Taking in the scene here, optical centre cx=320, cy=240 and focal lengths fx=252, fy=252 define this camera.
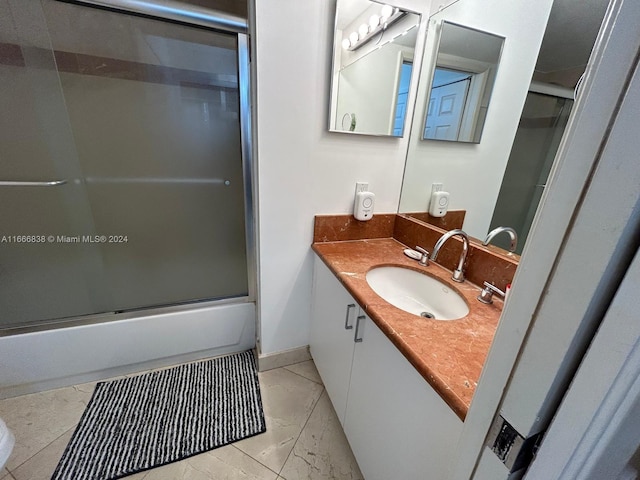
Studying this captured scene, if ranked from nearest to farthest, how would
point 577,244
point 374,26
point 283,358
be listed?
point 577,244 < point 374,26 < point 283,358

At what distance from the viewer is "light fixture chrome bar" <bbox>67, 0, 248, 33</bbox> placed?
997 millimetres

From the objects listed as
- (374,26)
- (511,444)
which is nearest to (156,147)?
(374,26)

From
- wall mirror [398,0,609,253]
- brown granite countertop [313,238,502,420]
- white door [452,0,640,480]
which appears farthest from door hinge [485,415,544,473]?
wall mirror [398,0,609,253]

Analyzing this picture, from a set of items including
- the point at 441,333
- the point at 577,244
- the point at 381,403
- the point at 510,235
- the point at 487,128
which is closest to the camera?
the point at 577,244

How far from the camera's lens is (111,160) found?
1.20 m

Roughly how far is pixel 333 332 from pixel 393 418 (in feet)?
1.51

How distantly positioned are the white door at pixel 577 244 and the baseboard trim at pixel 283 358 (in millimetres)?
1318

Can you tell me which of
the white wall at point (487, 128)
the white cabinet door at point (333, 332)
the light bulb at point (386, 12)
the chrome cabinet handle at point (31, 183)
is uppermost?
the light bulb at point (386, 12)

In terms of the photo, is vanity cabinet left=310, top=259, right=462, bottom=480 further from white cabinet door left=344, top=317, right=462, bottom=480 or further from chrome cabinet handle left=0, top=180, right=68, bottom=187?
chrome cabinet handle left=0, top=180, right=68, bottom=187

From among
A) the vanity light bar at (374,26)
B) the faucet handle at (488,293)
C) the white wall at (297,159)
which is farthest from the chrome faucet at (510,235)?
the vanity light bar at (374,26)

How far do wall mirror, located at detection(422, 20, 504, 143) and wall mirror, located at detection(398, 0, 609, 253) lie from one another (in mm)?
23

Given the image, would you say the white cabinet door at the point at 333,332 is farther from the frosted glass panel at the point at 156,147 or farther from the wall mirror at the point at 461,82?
the wall mirror at the point at 461,82

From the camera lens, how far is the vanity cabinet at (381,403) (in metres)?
0.61

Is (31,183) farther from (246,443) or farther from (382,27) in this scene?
(382,27)
